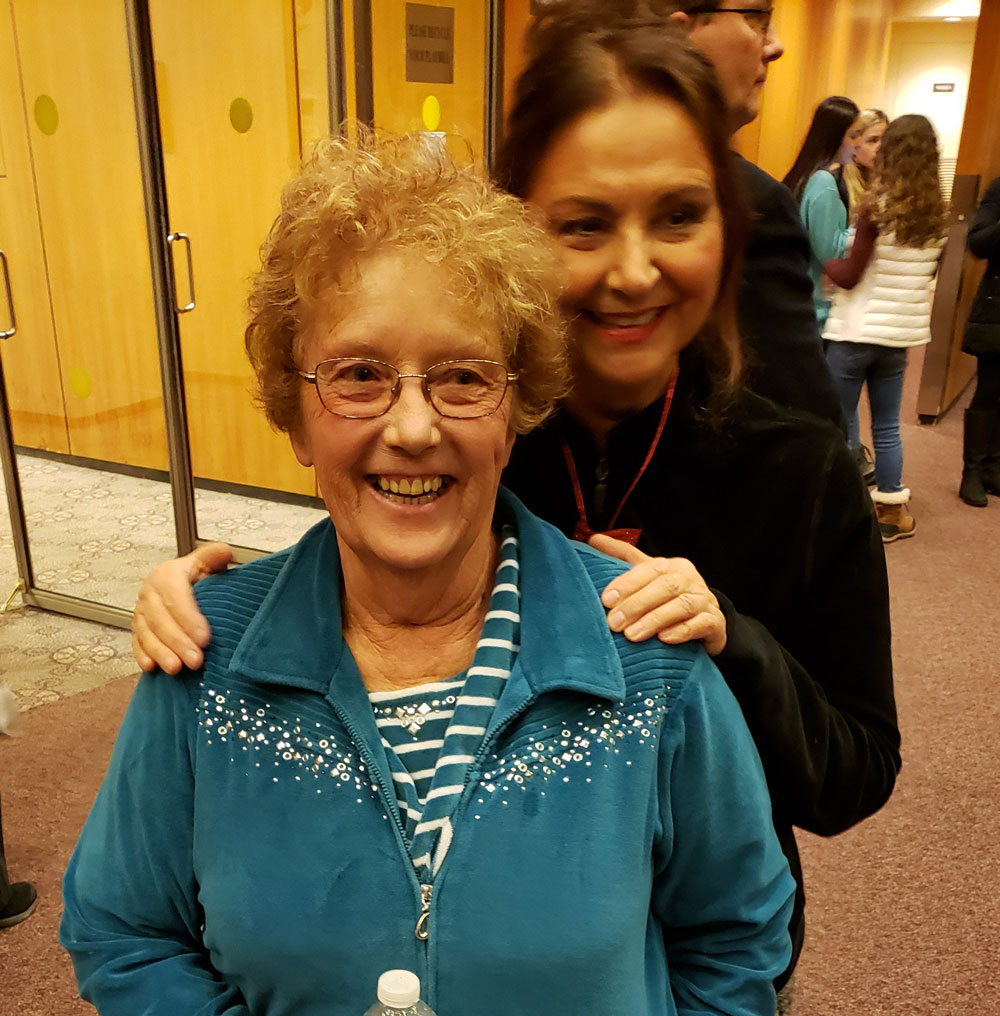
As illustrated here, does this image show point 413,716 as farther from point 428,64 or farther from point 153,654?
point 428,64

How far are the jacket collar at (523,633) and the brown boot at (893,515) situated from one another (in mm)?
4378

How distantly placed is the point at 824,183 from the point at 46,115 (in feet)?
11.8

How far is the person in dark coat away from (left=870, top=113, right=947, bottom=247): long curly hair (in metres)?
0.31

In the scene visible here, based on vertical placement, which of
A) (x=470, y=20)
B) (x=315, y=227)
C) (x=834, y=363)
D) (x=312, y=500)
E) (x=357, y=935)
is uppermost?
(x=470, y=20)

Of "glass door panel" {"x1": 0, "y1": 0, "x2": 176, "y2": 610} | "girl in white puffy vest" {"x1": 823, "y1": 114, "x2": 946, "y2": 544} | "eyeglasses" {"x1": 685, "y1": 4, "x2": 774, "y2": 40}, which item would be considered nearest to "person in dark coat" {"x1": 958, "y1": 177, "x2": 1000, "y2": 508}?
"girl in white puffy vest" {"x1": 823, "y1": 114, "x2": 946, "y2": 544}

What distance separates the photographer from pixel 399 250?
1.01 meters

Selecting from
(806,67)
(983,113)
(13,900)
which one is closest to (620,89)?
(13,900)

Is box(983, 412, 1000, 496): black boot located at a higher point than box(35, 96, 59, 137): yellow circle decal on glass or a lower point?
lower

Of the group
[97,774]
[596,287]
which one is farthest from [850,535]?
[97,774]

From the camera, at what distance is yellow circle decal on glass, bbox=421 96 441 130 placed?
4766mm

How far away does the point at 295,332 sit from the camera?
3.53 ft

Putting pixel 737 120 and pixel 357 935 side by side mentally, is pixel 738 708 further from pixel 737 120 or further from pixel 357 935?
pixel 737 120

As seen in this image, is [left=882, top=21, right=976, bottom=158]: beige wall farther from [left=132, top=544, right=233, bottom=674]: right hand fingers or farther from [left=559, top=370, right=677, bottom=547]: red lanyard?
[left=132, top=544, right=233, bottom=674]: right hand fingers

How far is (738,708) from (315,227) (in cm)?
67
